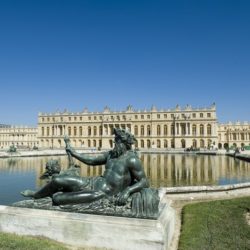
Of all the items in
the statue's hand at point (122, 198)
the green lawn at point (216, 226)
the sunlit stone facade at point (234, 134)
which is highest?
the sunlit stone facade at point (234, 134)

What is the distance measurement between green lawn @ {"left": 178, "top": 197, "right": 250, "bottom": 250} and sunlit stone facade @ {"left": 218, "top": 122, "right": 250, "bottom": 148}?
85660 mm

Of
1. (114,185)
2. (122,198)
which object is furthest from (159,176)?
(122,198)

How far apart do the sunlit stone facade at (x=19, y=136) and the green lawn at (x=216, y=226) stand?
106825mm

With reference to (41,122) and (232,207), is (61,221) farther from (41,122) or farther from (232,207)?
(41,122)

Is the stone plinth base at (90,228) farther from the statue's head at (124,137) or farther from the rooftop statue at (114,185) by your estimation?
the statue's head at (124,137)

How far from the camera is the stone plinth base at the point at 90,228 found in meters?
4.71

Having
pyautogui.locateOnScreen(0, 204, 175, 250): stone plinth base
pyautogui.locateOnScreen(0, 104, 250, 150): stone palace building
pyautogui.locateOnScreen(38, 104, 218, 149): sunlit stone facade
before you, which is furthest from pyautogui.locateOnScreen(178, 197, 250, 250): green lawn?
pyautogui.locateOnScreen(0, 104, 250, 150): stone palace building

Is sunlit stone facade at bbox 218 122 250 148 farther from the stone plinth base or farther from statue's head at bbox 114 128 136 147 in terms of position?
the stone plinth base

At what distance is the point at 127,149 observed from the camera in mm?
5879

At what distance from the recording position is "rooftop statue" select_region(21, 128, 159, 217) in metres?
5.23

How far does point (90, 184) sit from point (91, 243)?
3.53 ft

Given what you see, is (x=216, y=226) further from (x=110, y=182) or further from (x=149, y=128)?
(x=149, y=128)

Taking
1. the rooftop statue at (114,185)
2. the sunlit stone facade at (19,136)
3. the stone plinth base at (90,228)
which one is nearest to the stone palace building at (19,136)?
the sunlit stone facade at (19,136)

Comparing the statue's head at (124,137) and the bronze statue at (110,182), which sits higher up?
the statue's head at (124,137)
